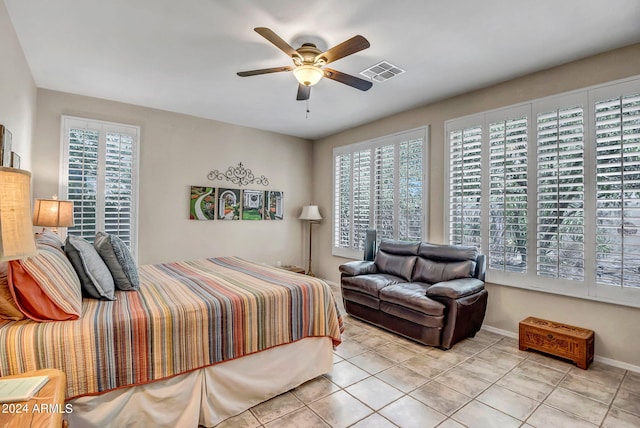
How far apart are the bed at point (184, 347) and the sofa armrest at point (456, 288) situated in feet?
3.56

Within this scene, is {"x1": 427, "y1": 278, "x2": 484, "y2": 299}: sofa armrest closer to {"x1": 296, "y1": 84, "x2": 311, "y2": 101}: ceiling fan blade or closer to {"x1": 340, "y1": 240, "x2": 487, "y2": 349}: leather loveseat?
{"x1": 340, "y1": 240, "x2": 487, "y2": 349}: leather loveseat

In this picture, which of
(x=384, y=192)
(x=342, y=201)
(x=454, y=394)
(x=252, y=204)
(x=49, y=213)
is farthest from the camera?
(x=342, y=201)

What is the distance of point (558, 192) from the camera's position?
10.1 feet

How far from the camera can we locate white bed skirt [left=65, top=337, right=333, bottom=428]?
1.63 meters

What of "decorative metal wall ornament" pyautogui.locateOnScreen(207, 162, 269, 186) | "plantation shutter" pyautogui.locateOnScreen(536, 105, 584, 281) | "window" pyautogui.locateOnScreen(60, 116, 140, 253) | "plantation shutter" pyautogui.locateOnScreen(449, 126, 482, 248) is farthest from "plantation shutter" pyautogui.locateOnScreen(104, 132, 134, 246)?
"plantation shutter" pyautogui.locateOnScreen(536, 105, 584, 281)

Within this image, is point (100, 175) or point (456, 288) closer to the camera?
point (456, 288)

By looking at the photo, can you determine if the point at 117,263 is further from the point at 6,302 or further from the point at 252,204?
the point at 252,204

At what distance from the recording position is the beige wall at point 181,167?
3.84 m

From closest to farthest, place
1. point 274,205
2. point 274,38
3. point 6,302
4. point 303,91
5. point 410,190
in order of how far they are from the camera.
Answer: point 6,302, point 274,38, point 303,91, point 410,190, point 274,205

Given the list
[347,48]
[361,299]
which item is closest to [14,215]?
[347,48]

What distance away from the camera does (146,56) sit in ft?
Result: 9.79

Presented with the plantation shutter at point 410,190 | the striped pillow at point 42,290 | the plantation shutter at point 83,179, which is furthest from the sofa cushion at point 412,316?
the plantation shutter at point 83,179

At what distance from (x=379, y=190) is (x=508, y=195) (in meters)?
1.87

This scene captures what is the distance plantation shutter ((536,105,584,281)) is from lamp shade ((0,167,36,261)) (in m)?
3.90
